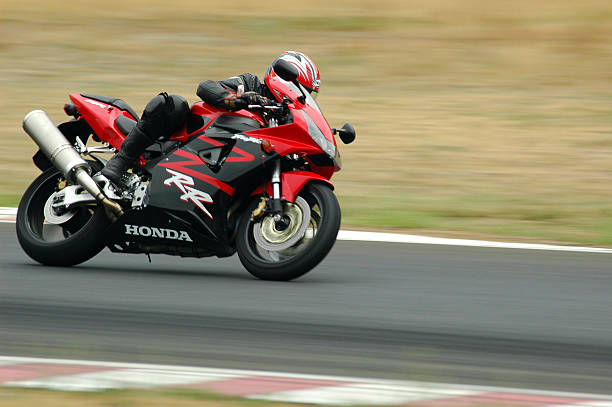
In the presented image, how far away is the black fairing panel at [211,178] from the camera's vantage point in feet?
20.3

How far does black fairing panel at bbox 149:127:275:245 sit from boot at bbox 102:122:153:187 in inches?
6.2

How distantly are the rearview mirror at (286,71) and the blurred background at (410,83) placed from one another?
307cm

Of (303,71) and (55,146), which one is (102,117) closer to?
(55,146)

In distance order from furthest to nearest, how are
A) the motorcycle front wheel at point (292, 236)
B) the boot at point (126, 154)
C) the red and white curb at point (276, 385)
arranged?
the boot at point (126, 154) → the motorcycle front wheel at point (292, 236) → the red and white curb at point (276, 385)

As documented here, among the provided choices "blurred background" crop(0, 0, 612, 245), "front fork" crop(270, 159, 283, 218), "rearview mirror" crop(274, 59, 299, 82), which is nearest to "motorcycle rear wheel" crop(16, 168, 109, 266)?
"front fork" crop(270, 159, 283, 218)

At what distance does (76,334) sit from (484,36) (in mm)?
14253

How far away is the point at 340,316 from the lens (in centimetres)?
541

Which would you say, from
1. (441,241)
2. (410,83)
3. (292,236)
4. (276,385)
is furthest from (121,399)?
(410,83)

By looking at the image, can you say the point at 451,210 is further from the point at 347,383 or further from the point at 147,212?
the point at 347,383

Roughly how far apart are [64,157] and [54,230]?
54 centimetres

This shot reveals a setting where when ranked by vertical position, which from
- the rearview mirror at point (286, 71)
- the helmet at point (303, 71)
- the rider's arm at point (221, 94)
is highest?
the helmet at point (303, 71)

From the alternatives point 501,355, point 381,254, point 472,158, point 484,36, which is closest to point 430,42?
point 484,36

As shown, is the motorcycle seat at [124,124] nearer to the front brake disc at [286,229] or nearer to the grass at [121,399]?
the front brake disc at [286,229]

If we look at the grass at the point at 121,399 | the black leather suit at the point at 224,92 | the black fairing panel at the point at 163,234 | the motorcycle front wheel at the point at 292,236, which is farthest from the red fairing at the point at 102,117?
the grass at the point at 121,399
